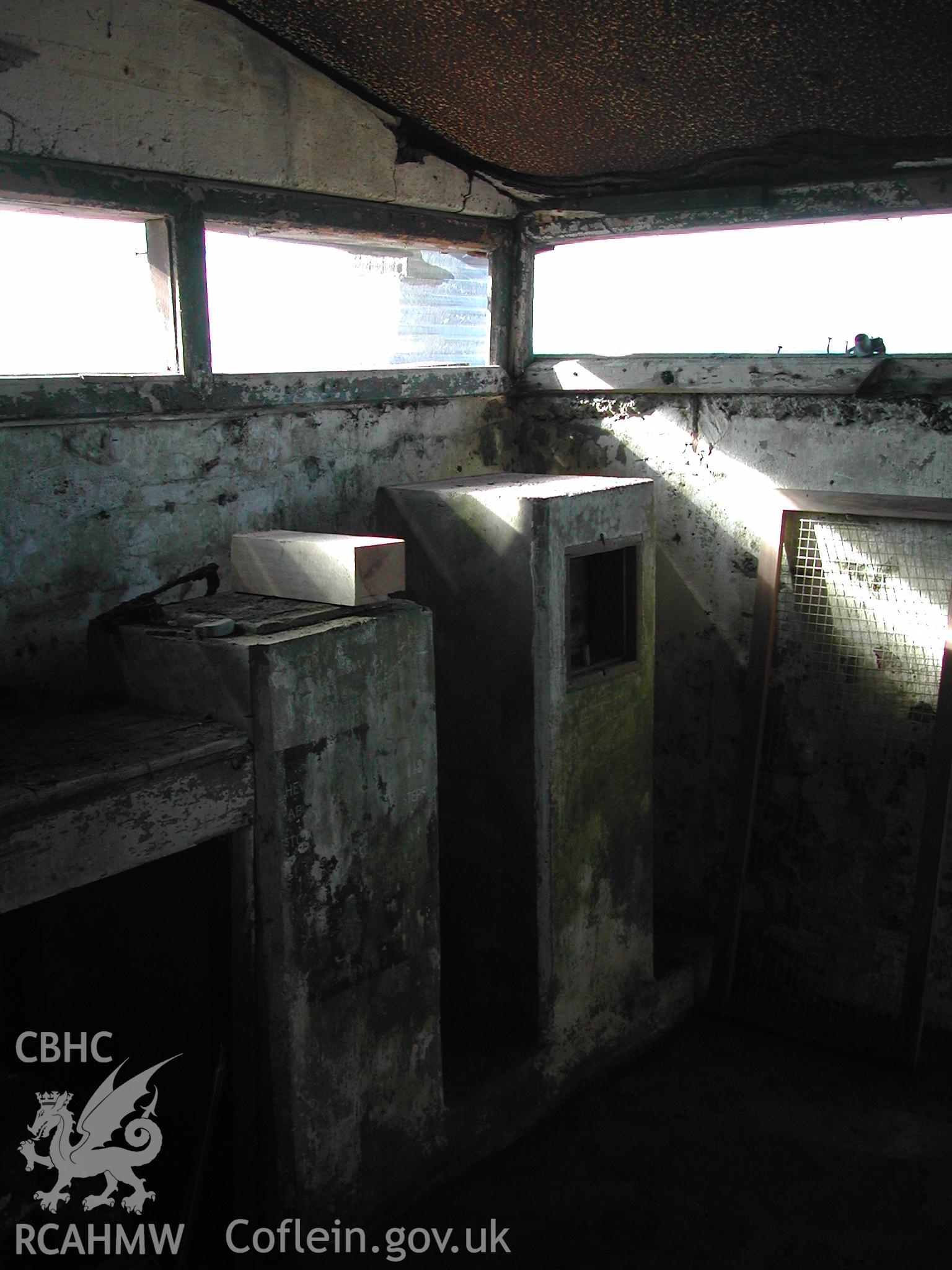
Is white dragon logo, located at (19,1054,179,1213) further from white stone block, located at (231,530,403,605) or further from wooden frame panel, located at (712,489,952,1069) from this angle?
wooden frame panel, located at (712,489,952,1069)

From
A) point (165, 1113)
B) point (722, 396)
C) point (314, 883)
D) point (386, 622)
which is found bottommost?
point (165, 1113)

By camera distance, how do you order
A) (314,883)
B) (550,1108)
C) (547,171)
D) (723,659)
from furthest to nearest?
(723,659) → (547,171) → (550,1108) → (314,883)

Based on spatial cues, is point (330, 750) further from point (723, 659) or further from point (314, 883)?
point (723, 659)

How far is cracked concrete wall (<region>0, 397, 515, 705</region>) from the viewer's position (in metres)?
2.67

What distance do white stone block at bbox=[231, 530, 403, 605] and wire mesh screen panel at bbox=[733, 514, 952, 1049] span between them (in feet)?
5.35

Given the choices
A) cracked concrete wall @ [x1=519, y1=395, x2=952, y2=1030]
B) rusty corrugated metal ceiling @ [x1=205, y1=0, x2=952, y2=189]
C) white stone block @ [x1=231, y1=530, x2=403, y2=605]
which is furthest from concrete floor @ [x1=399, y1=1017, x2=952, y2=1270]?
rusty corrugated metal ceiling @ [x1=205, y1=0, x2=952, y2=189]

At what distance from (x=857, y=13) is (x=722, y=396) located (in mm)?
1514

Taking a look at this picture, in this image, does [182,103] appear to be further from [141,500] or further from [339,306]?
[141,500]

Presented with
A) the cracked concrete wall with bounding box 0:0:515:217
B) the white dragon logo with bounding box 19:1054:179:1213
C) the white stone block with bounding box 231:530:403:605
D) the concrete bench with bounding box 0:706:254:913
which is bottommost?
the white dragon logo with bounding box 19:1054:179:1213

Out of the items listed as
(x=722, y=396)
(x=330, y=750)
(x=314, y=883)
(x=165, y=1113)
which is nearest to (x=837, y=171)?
(x=722, y=396)

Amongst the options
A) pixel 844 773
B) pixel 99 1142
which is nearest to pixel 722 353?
pixel 844 773

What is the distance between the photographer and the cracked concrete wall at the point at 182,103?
102 inches

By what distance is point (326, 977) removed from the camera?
2.56m

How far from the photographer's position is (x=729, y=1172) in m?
3.12
